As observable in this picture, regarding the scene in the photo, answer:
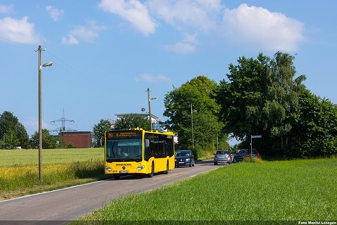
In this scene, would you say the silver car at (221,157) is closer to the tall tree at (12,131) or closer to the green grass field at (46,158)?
the green grass field at (46,158)

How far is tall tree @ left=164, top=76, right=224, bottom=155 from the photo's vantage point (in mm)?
83750

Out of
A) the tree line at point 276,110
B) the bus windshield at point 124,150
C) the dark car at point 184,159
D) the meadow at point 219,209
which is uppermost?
the tree line at point 276,110

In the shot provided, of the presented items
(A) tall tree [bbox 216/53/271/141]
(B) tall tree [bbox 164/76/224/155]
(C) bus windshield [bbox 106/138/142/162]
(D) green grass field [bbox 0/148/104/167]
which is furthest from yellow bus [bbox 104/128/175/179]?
(B) tall tree [bbox 164/76/224/155]

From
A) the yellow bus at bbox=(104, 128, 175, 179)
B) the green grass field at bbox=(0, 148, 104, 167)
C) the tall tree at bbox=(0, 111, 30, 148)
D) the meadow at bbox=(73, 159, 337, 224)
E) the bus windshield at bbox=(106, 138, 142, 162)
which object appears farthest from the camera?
the tall tree at bbox=(0, 111, 30, 148)

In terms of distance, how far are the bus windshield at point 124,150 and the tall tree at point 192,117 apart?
49.6 metres

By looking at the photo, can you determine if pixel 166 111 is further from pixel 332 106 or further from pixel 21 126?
pixel 21 126

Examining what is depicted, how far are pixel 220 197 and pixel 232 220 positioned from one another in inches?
170

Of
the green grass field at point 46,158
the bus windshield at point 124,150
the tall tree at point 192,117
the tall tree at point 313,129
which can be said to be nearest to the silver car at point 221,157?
the tall tree at point 313,129

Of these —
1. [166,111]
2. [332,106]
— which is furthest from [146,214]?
[166,111]

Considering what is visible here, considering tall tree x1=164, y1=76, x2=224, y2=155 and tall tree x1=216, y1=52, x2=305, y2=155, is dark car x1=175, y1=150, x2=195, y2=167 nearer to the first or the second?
tall tree x1=216, y1=52, x2=305, y2=155

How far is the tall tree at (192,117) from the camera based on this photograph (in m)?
83.8

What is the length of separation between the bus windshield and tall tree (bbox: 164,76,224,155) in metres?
49.6

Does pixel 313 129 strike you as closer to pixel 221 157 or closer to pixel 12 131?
pixel 221 157

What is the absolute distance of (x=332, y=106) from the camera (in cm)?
6406
